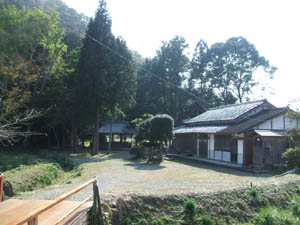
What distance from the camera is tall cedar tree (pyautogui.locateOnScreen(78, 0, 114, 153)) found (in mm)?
21719

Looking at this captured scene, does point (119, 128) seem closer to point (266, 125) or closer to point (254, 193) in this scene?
point (266, 125)

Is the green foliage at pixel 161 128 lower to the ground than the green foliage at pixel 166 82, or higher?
lower

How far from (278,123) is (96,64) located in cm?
1603

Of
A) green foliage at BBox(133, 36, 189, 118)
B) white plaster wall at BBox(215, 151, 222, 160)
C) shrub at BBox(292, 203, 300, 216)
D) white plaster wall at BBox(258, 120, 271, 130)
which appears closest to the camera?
shrub at BBox(292, 203, 300, 216)

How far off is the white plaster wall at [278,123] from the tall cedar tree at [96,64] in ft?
46.9

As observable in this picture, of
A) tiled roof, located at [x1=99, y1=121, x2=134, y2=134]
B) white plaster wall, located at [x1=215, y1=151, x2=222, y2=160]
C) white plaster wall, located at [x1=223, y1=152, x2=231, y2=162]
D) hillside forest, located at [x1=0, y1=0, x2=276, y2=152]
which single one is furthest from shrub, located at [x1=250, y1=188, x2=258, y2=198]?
tiled roof, located at [x1=99, y1=121, x2=134, y2=134]

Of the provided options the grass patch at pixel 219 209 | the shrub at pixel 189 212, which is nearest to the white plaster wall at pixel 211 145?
the grass patch at pixel 219 209

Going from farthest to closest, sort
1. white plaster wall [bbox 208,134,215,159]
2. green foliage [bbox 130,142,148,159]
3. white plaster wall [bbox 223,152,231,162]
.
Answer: green foliage [bbox 130,142,148,159] → white plaster wall [bbox 208,134,215,159] → white plaster wall [bbox 223,152,231,162]

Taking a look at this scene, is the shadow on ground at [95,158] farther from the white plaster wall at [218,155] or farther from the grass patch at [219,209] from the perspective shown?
the grass patch at [219,209]

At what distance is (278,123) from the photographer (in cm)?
1596

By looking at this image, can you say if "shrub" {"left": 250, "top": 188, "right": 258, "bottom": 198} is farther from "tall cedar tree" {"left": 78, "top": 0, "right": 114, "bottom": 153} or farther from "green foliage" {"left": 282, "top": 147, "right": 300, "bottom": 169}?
"tall cedar tree" {"left": 78, "top": 0, "right": 114, "bottom": 153}

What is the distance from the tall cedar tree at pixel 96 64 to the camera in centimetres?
2172

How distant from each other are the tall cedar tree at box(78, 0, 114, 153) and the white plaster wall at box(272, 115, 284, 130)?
Result: 14.3m

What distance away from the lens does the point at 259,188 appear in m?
8.61
